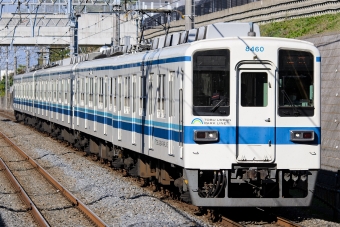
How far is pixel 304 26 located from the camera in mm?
24766

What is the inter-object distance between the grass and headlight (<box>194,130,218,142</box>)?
11.3 metres

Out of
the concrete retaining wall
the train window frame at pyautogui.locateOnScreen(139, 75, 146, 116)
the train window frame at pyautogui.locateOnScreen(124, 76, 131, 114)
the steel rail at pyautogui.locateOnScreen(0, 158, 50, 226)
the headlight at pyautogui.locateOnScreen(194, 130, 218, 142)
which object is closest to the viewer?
the headlight at pyautogui.locateOnScreen(194, 130, 218, 142)

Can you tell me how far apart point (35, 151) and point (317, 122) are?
1467 centimetres

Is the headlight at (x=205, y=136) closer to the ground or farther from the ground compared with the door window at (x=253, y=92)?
closer to the ground

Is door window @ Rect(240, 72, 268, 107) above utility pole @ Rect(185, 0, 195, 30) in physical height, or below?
below

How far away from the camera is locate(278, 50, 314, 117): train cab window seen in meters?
10.6

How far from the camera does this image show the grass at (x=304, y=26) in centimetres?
2227

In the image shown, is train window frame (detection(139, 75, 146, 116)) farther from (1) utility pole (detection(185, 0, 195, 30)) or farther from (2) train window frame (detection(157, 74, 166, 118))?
(1) utility pole (detection(185, 0, 195, 30))

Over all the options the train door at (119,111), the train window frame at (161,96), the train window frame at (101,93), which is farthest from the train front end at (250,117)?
the train window frame at (101,93)

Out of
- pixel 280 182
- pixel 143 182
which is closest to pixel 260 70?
pixel 280 182

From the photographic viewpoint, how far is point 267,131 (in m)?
10.5

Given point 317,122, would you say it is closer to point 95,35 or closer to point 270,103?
point 270,103

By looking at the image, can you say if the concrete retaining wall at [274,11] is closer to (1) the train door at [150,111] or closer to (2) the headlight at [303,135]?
(1) the train door at [150,111]

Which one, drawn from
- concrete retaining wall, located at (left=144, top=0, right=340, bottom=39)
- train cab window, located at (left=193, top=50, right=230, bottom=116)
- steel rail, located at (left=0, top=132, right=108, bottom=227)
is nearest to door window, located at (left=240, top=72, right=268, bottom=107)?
train cab window, located at (left=193, top=50, right=230, bottom=116)
